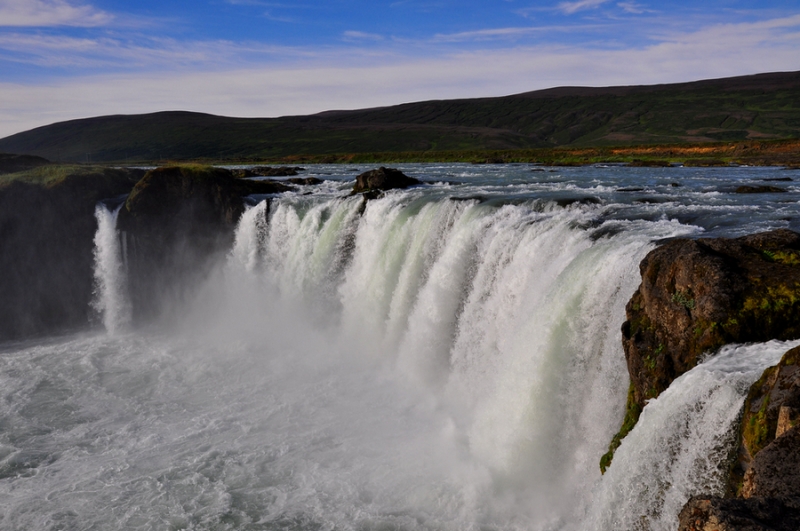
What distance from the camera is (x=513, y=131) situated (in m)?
175

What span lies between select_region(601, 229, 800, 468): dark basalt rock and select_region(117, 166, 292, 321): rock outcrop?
77.4ft

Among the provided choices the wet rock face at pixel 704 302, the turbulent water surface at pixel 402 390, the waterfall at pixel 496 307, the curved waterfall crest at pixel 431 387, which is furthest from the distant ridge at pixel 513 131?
the wet rock face at pixel 704 302

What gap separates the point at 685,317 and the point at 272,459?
10.8 m

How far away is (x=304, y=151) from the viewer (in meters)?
154

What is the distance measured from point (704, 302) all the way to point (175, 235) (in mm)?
26714

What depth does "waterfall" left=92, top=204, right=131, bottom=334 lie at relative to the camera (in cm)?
2994

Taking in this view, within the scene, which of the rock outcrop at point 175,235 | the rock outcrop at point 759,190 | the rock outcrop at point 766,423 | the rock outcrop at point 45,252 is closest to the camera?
the rock outcrop at point 766,423

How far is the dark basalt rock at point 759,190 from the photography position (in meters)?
24.7

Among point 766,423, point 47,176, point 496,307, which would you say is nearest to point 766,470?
point 766,423

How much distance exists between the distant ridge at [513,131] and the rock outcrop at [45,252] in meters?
116

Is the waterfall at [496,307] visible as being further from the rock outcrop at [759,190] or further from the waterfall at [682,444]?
the rock outcrop at [759,190]

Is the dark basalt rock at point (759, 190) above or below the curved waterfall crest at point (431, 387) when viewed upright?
above

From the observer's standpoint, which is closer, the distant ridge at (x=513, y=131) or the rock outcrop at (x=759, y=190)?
the rock outcrop at (x=759, y=190)

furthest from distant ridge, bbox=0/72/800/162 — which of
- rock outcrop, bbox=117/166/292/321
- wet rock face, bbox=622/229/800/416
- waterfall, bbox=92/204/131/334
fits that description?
wet rock face, bbox=622/229/800/416
